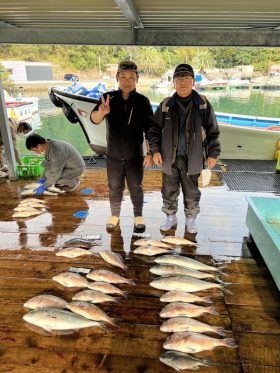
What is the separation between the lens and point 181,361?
5.12 ft

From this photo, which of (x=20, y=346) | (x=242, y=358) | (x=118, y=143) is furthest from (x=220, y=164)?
(x=20, y=346)

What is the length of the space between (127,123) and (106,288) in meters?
1.55

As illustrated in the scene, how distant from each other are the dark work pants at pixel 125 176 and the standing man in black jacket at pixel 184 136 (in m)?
0.28

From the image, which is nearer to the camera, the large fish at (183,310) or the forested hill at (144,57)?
the large fish at (183,310)

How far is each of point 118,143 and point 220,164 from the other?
351 centimetres

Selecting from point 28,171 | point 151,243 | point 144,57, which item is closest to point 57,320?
point 151,243

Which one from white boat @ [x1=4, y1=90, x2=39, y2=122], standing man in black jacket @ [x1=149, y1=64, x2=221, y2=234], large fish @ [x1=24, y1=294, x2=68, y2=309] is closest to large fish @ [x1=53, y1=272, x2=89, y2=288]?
large fish @ [x1=24, y1=294, x2=68, y2=309]

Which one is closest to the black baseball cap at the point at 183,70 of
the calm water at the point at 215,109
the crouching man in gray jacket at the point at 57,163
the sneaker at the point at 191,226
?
the sneaker at the point at 191,226

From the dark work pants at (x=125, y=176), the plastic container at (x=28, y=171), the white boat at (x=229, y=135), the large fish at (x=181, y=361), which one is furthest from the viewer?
the white boat at (x=229, y=135)

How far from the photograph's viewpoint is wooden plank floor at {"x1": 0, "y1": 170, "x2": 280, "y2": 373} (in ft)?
5.31

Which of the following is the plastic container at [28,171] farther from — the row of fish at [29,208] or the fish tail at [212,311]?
the fish tail at [212,311]

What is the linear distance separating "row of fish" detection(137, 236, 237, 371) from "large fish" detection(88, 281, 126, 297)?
26cm

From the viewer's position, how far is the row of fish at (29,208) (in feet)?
11.4

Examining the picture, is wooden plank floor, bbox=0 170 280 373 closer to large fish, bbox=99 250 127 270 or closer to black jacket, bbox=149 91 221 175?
large fish, bbox=99 250 127 270
